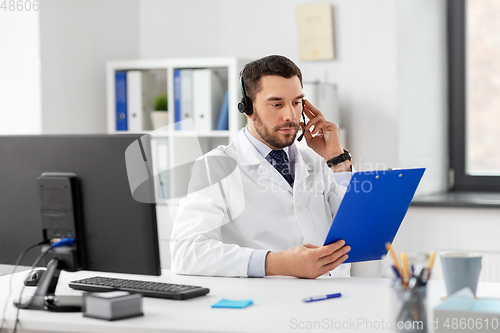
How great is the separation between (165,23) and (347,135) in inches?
49.0

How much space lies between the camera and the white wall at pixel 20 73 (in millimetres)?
2799

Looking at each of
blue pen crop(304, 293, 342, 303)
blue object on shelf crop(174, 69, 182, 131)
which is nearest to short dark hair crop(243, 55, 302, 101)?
blue pen crop(304, 293, 342, 303)

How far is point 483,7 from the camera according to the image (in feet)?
10.7

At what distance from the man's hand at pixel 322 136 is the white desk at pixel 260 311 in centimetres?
61

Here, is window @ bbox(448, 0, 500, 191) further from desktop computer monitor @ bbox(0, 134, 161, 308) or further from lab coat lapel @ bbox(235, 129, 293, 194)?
desktop computer monitor @ bbox(0, 134, 161, 308)

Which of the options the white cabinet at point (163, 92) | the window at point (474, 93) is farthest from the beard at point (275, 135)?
the window at point (474, 93)

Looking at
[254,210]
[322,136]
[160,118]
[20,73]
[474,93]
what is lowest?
[254,210]

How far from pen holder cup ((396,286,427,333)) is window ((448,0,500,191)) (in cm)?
249

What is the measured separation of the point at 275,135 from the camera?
6.22ft

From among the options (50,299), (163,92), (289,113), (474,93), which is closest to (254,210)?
(289,113)

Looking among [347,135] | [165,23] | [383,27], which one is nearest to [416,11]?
[383,27]

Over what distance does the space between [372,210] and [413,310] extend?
0.52 meters

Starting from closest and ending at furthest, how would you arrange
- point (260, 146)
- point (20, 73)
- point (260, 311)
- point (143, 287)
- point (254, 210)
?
point (260, 311) < point (143, 287) < point (254, 210) < point (260, 146) < point (20, 73)

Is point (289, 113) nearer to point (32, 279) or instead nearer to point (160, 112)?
point (32, 279)
